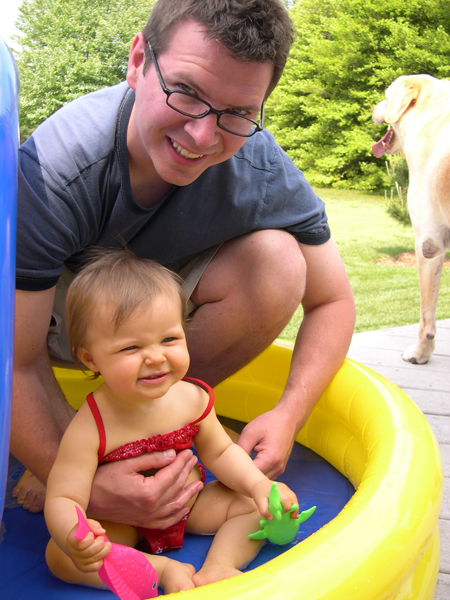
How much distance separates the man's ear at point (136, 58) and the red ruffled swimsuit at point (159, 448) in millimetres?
691

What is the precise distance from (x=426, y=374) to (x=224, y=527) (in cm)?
164

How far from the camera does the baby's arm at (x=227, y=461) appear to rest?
3.76 feet

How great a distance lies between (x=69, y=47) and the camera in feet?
35.8

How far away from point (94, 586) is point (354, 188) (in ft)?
35.2

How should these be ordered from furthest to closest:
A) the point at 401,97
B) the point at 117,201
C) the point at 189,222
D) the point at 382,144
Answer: the point at 382,144, the point at 401,97, the point at 189,222, the point at 117,201

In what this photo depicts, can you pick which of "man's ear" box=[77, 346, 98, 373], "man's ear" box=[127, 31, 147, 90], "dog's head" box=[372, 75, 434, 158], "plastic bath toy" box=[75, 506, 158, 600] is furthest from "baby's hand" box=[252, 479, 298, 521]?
"dog's head" box=[372, 75, 434, 158]

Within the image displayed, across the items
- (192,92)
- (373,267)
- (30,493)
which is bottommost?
(373,267)

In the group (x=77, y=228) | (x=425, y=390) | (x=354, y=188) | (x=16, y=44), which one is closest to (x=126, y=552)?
(x=77, y=228)

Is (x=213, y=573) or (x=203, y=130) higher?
(x=203, y=130)

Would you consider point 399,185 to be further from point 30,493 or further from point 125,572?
point 125,572

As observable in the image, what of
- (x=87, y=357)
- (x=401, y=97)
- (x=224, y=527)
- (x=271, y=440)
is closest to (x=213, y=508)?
(x=224, y=527)

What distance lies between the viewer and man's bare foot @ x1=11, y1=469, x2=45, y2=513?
4.46 feet

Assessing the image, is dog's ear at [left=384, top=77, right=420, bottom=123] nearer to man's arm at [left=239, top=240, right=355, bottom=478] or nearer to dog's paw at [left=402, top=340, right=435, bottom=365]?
dog's paw at [left=402, top=340, right=435, bottom=365]

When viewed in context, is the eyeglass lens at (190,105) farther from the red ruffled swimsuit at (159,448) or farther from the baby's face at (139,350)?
the red ruffled swimsuit at (159,448)
